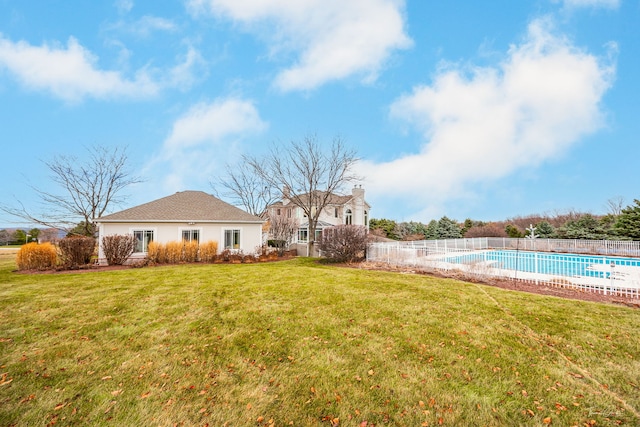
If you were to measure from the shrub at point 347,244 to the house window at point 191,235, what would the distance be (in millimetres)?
8241

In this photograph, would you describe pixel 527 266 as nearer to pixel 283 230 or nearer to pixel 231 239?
pixel 231 239

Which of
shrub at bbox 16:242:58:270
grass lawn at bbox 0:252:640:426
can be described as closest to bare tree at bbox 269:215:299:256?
shrub at bbox 16:242:58:270

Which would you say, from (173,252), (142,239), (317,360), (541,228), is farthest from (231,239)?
(541,228)

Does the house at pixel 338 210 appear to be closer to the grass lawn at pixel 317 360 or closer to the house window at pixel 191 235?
the house window at pixel 191 235

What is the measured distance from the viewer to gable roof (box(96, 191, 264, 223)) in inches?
653

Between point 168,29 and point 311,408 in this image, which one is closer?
point 311,408

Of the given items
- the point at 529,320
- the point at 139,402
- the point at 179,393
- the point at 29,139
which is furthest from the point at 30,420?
the point at 29,139

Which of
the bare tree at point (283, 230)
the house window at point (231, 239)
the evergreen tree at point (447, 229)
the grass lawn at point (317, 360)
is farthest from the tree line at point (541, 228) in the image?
the grass lawn at point (317, 360)

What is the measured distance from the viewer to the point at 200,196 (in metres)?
20.8

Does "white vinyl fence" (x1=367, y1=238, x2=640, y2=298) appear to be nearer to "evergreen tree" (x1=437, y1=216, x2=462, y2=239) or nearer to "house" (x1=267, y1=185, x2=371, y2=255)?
"house" (x1=267, y1=185, x2=371, y2=255)

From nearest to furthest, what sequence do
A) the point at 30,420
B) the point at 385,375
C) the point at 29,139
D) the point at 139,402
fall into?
1. the point at 30,420
2. the point at 139,402
3. the point at 385,375
4. the point at 29,139

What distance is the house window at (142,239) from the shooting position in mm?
16234

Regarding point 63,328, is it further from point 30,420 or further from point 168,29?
point 168,29

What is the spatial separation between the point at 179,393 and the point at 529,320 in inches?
265
